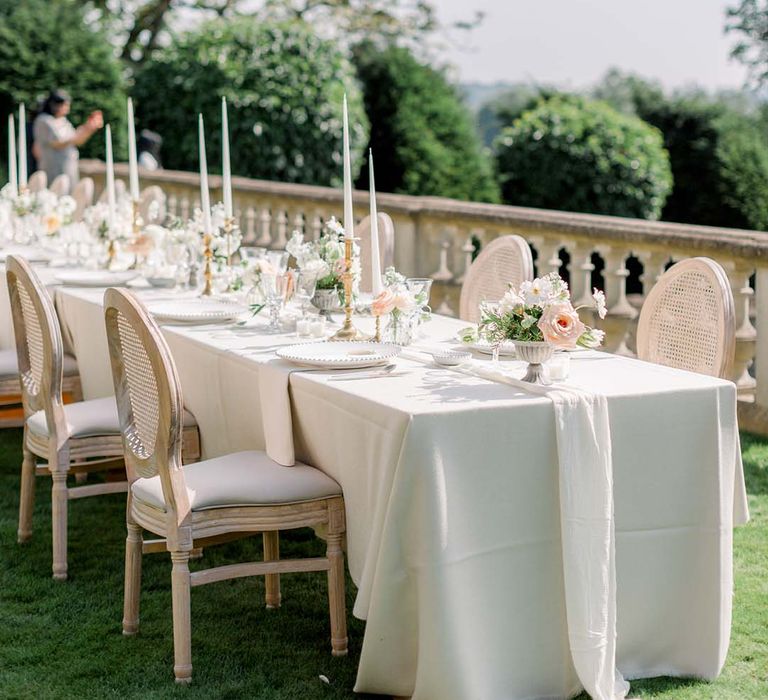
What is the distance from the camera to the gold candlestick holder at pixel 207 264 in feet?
18.2

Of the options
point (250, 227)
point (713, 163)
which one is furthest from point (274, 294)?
point (713, 163)

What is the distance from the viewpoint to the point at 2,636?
4.16m

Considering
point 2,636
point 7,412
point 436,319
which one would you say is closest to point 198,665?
point 2,636

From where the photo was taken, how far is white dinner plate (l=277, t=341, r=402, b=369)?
3938 mm

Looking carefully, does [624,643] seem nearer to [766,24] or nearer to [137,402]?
[137,402]

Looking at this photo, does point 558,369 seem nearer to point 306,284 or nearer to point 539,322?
point 539,322

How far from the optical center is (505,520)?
11.4 feet

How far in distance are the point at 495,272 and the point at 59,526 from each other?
2087 mm

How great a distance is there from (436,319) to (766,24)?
13633 millimetres

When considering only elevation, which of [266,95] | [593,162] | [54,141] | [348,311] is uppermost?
[266,95]

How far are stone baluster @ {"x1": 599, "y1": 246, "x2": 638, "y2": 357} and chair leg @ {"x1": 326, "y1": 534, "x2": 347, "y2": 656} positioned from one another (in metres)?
3.58

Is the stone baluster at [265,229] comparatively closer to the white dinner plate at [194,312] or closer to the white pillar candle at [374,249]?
the white dinner plate at [194,312]

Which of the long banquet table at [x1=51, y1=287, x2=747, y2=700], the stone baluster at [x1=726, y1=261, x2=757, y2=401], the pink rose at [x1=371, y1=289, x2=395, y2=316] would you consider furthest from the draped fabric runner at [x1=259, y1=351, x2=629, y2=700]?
the stone baluster at [x1=726, y1=261, x2=757, y2=401]

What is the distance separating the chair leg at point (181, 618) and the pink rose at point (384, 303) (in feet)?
3.28
